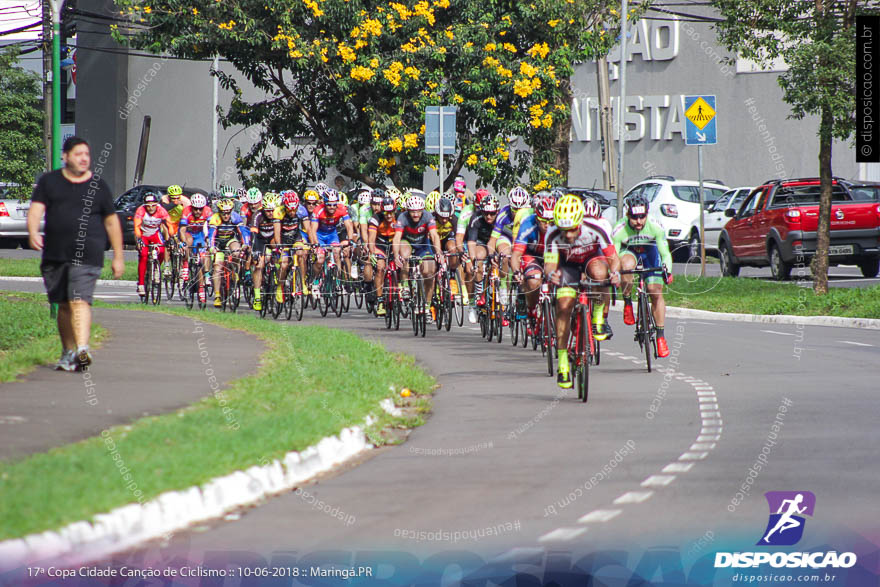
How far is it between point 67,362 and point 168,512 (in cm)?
531

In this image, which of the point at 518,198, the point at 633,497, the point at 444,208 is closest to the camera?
the point at 633,497

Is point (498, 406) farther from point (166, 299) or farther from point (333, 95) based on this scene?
point (333, 95)

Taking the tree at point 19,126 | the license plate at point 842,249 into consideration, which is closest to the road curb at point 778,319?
Answer: the license plate at point 842,249

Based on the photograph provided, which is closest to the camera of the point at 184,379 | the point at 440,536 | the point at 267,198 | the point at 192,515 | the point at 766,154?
the point at 440,536

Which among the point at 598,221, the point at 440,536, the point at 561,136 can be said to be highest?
the point at 561,136

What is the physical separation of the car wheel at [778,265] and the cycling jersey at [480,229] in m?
9.43

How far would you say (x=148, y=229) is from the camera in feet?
80.1

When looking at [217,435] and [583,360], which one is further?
[583,360]

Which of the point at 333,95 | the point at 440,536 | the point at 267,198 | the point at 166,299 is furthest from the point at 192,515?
the point at 333,95

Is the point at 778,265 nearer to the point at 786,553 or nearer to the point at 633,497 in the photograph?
the point at 633,497

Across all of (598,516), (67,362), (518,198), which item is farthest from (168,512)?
(518,198)

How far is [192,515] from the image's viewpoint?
753cm

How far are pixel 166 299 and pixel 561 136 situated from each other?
1203cm

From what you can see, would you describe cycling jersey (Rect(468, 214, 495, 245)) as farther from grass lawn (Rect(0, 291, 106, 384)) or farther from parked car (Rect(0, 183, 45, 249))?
parked car (Rect(0, 183, 45, 249))
